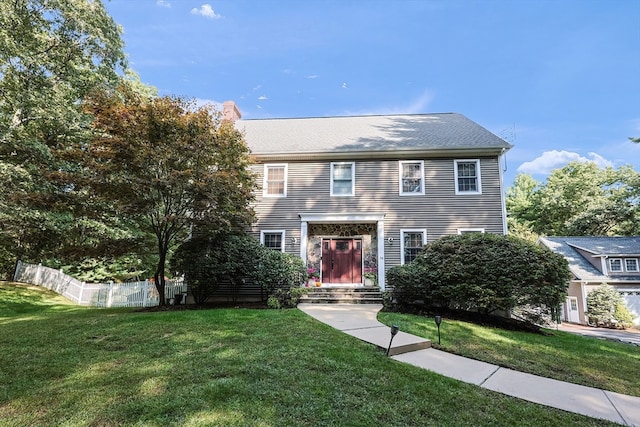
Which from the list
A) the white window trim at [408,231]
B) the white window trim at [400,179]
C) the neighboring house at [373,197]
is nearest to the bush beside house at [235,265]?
the neighboring house at [373,197]

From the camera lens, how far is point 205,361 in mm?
3812

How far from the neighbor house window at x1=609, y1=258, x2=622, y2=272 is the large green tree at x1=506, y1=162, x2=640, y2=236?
23.5 ft

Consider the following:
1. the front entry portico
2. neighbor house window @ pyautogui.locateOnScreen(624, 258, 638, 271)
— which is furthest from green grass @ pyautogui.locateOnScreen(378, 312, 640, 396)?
neighbor house window @ pyautogui.locateOnScreen(624, 258, 638, 271)

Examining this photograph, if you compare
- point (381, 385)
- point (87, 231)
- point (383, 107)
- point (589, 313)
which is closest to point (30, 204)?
point (87, 231)

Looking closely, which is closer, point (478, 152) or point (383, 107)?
point (478, 152)

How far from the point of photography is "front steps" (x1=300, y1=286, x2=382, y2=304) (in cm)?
1003

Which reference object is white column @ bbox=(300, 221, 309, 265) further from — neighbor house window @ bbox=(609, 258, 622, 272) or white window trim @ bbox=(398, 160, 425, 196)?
neighbor house window @ bbox=(609, 258, 622, 272)

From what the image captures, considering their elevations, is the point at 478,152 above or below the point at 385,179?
above

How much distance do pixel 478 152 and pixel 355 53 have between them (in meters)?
7.27

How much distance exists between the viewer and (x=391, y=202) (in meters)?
11.7

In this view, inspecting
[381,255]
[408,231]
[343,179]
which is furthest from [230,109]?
→ [408,231]

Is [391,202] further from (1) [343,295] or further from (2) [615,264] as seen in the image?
(2) [615,264]

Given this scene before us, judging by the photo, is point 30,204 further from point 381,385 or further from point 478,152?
point 478,152

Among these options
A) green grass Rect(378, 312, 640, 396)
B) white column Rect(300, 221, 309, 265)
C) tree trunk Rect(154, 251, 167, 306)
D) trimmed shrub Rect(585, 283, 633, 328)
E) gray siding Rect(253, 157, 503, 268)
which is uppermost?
gray siding Rect(253, 157, 503, 268)
